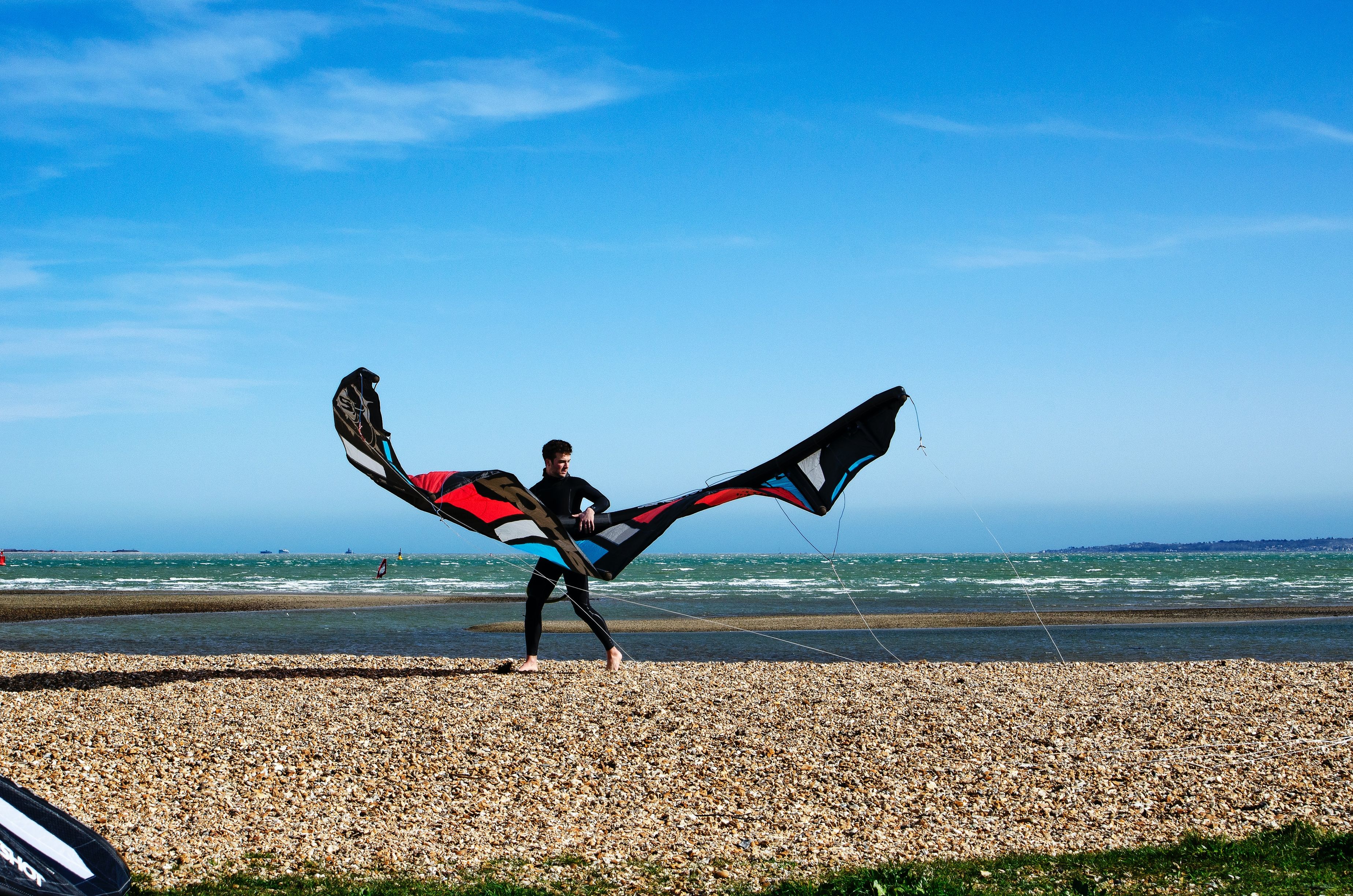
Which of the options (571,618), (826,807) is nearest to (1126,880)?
(826,807)

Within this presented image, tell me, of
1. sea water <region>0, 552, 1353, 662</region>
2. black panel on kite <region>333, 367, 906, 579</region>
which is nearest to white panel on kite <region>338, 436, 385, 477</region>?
black panel on kite <region>333, 367, 906, 579</region>

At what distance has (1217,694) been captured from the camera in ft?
34.4

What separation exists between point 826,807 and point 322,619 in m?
23.0

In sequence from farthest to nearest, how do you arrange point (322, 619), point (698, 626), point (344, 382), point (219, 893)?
point (322, 619)
point (698, 626)
point (344, 382)
point (219, 893)

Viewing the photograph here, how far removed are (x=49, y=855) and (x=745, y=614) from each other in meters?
26.2

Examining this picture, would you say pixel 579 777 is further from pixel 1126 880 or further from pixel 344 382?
pixel 344 382

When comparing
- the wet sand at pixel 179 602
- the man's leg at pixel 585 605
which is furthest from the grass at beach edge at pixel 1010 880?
the wet sand at pixel 179 602

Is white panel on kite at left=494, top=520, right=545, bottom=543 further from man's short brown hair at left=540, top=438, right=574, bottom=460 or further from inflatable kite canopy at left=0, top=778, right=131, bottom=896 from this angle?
inflatable kite canopy at left=0, top=778, right=131, bottom=896

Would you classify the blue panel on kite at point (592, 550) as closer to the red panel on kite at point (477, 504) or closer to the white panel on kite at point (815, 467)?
the red panel on kite at point (477, 504)

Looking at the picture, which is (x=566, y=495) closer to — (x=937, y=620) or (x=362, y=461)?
(x=362, y=461)

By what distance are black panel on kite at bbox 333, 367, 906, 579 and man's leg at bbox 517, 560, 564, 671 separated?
1.57 ft

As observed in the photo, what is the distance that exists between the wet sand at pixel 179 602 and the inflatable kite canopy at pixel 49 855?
25020mm

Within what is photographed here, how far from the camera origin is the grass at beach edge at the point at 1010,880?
189 inches

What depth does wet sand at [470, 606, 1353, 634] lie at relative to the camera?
74.9 feet
